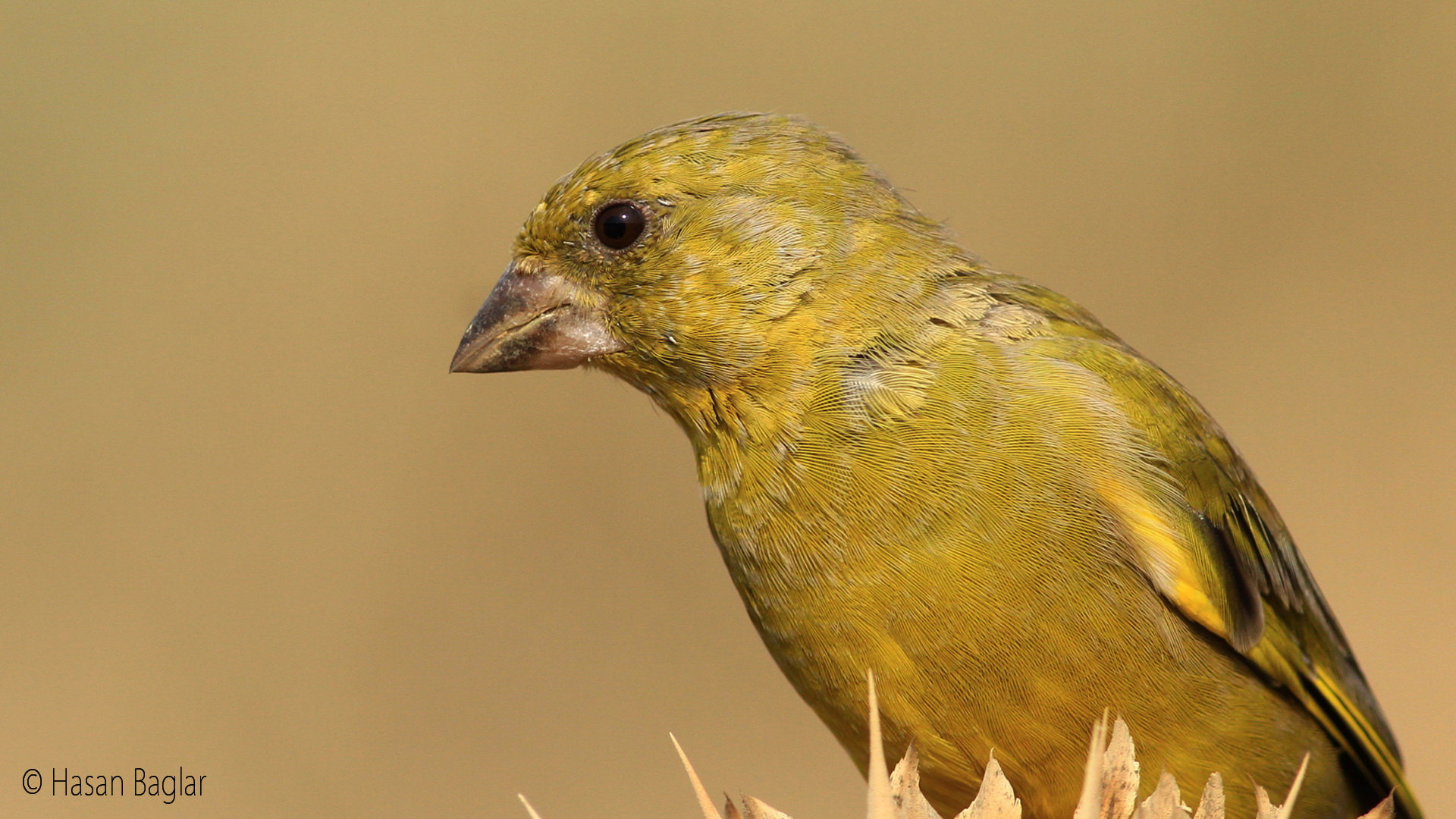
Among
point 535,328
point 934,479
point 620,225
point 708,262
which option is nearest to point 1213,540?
point 934,479

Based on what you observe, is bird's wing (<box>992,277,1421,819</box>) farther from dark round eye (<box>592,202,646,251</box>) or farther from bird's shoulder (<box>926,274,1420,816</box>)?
dark round eye (<box>592,202,646,251</box>)

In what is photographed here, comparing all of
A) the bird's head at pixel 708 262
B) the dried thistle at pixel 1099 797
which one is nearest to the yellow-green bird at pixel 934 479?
the bird's head at pixel 708 262

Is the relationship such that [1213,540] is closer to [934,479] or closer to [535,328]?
[934,479]

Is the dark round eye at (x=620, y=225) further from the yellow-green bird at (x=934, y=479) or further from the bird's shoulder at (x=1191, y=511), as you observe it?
the bird's shoulder at (x=1191, y=511)

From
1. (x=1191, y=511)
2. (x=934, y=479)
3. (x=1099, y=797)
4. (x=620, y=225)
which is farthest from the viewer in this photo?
(x=620, y=225)

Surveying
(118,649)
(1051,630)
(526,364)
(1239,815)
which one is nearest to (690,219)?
(526,364)

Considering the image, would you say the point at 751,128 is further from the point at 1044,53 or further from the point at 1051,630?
the point at 1044,53
